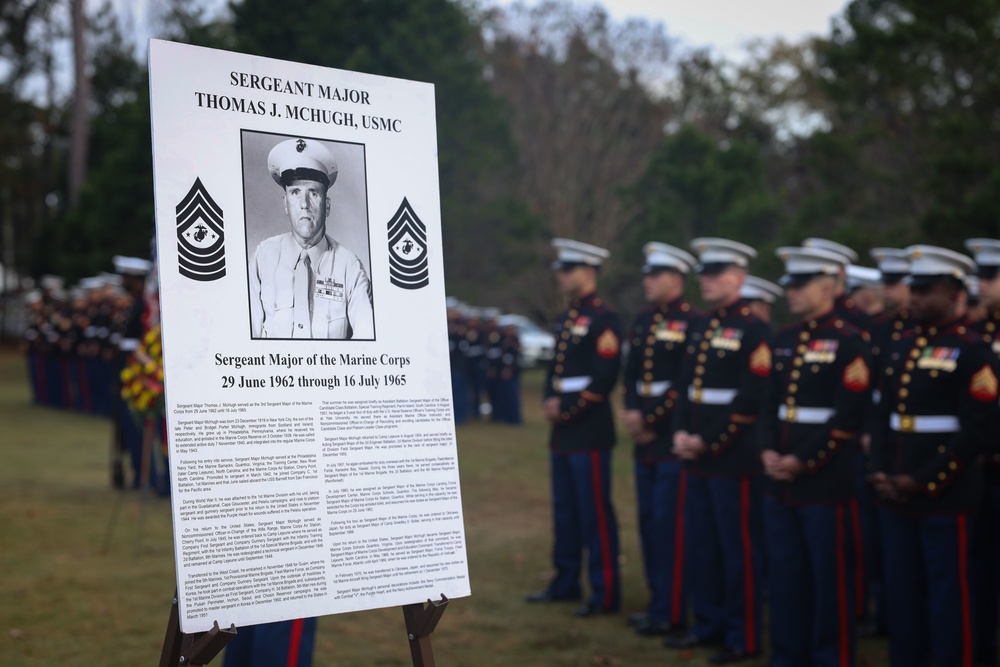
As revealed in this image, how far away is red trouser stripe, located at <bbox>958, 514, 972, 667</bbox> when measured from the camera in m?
4.91

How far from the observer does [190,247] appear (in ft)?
9.59

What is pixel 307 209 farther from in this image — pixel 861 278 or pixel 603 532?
pixel 861 278

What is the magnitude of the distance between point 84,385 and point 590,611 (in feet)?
50.5

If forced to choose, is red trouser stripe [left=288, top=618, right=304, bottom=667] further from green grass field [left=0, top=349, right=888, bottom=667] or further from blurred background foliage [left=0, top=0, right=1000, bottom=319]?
blurred background foliage [left=0, top=0, right=1000, bottom=319]

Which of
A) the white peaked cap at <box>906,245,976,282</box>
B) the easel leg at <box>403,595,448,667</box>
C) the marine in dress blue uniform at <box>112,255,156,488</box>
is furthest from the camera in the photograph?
the marine in dress blue uniform at <box>112,255,156,488</box>

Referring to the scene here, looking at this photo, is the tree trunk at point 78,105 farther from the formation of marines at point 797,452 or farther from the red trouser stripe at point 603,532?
the red trouser stripe at point 603,532

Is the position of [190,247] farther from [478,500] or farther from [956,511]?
[478,500]

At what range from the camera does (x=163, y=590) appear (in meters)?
7.25

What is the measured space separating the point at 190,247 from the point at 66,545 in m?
6.63

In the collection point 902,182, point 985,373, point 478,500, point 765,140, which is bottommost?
point 478,500

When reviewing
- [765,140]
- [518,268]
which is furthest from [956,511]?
[765,140]

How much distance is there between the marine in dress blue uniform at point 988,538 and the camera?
19.0 ft

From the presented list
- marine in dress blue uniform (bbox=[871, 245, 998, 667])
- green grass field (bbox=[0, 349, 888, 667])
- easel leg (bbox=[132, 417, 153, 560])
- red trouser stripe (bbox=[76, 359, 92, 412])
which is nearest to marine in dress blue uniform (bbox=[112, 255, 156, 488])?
easel leg (bbox=[132, 417, 153, 560])

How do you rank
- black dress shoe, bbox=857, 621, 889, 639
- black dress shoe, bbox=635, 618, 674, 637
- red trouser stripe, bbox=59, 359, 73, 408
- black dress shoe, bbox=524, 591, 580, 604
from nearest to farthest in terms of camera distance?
black dress shoe, bbox=635, 618, 674, 637 → black dress shoe, bbox=857, 621, 889, 639 → black dress shoe, bbox=524, 591, 580, 604 → red trouser stripe, bbox=59, 359, 73, 408
